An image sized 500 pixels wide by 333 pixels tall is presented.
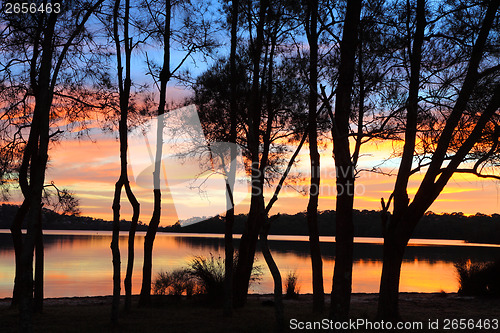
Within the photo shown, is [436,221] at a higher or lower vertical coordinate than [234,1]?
lower

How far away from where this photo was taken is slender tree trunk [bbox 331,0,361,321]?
30.0 ft

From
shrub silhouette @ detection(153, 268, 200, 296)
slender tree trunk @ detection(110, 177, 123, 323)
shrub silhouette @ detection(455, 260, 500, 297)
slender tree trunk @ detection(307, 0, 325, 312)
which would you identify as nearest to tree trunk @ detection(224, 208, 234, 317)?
slender tree trunk @ detection(307, 0, 325, 312)

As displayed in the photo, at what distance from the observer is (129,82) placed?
541 inches

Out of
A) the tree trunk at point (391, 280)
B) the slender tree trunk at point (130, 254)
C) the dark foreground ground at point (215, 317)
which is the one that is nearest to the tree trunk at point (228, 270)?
the dark foreground ground at point (215, 317)

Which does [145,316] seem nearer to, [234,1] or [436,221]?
[234,1]

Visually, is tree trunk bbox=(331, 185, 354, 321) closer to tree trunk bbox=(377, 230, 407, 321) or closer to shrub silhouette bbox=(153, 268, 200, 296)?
tree trunk bbox=(377, 230, 407, 321)

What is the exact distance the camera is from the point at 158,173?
50.4ft

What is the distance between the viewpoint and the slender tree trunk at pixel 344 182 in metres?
9.14

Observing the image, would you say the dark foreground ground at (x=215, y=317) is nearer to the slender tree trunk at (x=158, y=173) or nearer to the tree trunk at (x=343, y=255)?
the slender tree trunk at (x=158, y=173)

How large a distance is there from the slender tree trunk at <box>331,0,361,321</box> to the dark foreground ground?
2259mm

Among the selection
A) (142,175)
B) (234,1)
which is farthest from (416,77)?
(142,175)

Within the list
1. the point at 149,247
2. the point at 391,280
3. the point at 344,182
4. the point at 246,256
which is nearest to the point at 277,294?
the point at 391,280

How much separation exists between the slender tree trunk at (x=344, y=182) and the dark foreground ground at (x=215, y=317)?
2259 mm

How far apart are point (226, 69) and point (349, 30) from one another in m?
7.24
